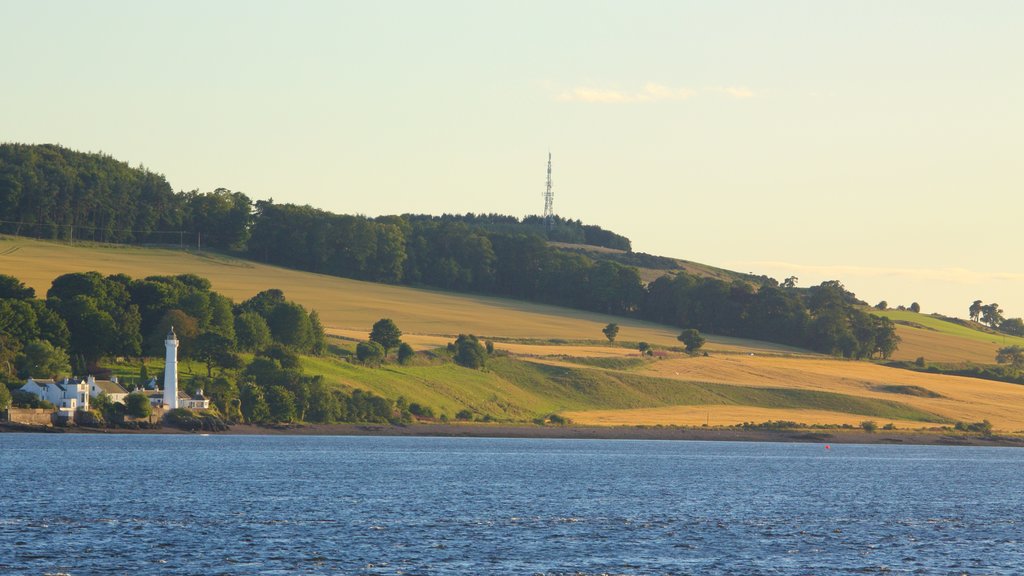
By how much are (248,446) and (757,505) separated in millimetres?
71847

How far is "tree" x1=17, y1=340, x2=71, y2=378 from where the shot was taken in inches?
6317

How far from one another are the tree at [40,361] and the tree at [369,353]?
44551mm

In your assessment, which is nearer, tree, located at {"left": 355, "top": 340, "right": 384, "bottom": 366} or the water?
the water

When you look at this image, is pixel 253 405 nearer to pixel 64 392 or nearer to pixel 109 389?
pixel 109 389

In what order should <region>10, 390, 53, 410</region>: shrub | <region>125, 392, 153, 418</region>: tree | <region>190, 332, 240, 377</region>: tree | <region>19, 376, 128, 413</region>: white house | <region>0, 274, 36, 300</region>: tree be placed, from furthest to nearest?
1. <region>0, 274, 36, 300</region>: tree
2. <region>190, 332, 240, 377</region>: tree
3. <region>125, 392, 153, 418</region>: tree
4. <region>19, 376, 128, 413</region>: white house
5. <region>10, 390, 53, 410</region>: shrub

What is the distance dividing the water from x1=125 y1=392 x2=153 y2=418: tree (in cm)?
1005

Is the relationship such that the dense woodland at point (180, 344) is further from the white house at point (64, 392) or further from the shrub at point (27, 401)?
the white house at point (64, 392)

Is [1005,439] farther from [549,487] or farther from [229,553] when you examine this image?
[229,553]

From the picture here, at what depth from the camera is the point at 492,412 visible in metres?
191

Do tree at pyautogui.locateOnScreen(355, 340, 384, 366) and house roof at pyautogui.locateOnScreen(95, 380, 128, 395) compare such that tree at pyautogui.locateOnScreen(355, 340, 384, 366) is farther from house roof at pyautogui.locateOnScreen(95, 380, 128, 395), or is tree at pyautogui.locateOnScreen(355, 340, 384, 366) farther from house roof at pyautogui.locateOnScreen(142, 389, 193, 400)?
house roof at pyautogui.locateOnScreen(95, 380, 128, 395)

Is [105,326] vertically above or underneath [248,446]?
above

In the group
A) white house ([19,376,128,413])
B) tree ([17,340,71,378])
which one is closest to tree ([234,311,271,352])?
tree ([17,340,71,378])

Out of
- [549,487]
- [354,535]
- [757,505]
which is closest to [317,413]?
[549,487]

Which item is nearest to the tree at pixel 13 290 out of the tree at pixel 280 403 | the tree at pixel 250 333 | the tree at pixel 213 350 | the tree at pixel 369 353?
the tree at pixel 213 350
